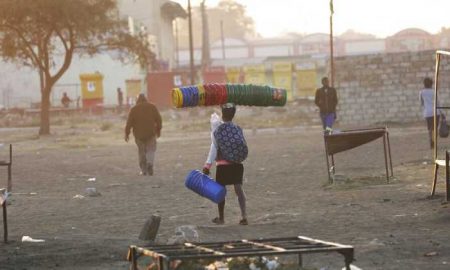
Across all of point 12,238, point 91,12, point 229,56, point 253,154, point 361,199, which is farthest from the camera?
point 229,56

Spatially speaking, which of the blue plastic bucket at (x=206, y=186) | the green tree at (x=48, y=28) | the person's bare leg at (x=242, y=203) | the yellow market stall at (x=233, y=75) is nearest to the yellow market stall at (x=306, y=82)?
the yellow market stall at (x=233, y=75)

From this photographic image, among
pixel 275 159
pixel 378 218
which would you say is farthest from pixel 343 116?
pixel 378 218

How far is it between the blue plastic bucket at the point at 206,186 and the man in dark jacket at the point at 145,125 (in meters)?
8.85

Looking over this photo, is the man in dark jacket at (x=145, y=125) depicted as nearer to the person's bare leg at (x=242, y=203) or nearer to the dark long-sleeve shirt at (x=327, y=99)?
the dark long-sleeve shirt at (x=327, y=99)

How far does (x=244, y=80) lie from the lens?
7162 centimetres

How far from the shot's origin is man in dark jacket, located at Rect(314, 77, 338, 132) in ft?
87.1

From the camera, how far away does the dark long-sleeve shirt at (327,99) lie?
26.6 m

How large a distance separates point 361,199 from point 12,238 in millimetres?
5366

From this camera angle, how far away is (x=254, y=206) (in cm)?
1585

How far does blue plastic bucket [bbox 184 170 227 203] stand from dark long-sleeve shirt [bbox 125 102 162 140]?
8836mm

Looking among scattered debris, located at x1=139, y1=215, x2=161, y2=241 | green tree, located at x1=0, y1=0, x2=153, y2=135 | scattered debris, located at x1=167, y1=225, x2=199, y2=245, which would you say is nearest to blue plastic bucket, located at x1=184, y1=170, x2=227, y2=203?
scattered debris, located at x1=167, y1=225, x2=199, y2=245

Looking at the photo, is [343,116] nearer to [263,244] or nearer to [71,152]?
[71,152]

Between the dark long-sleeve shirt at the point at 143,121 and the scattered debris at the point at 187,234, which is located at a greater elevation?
the dark long-sleeve shirt at the point at 143,121

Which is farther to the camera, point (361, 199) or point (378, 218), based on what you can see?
point (361, 199)
